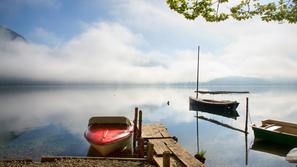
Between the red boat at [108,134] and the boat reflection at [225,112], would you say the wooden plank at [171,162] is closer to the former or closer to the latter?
the red boat at [108,134]

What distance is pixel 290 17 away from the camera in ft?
31.4

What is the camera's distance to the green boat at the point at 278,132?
20.0 m

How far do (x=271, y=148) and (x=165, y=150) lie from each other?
12.6 meters

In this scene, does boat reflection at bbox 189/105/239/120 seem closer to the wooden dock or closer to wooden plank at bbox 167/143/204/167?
the wooden dock

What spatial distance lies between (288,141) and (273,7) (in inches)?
576

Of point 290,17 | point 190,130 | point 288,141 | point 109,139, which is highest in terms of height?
point 290,17

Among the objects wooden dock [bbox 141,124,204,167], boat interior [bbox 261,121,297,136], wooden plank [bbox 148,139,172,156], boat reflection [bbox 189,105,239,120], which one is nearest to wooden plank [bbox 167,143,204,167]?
wooden dock [bbox 141,124,204,167]

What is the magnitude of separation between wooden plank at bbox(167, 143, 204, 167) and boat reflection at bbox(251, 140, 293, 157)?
34.9 feet

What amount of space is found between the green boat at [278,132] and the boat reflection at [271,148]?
0.47 metres

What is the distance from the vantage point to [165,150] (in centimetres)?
1452

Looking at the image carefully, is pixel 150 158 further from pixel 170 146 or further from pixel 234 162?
pixel 234 162

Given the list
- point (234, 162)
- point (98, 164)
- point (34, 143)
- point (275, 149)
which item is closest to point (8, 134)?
point (34, 143)

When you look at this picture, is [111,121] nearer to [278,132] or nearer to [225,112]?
[278,132]

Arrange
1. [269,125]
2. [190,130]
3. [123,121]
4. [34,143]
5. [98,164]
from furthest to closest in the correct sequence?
1. [190,130]
2. [34,143]
3. [269,125]
4. [123,121]
5. [98,164]
